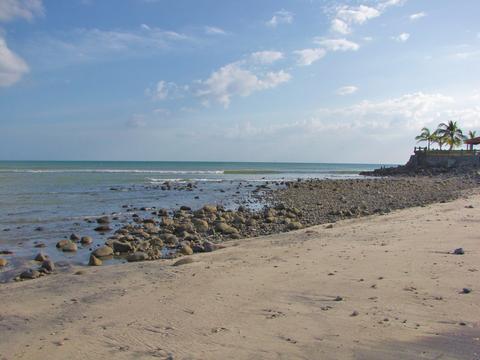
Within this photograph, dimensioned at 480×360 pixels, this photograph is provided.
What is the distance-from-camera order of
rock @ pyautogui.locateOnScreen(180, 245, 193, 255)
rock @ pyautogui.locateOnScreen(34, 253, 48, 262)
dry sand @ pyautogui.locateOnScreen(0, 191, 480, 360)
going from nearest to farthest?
dry sand @ pyautogui.locateOnScreen(0, 191, 480, 360) → rock @ pyautogui.locateOnScreen(34, 253, 48, 262) → rock @ pyautogui.locateOnScreen(180, 245, 193, 255)

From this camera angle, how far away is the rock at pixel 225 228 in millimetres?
14164

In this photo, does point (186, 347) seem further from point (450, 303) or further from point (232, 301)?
point (450, 303)

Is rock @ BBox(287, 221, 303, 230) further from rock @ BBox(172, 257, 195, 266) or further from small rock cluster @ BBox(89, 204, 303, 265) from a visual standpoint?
rock @ BBox(172, 257, 195, 266)

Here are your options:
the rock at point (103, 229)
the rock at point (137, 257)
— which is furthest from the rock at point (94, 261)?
the rock at point (103, 229)

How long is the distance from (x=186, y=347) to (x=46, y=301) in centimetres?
318

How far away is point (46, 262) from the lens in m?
9.62

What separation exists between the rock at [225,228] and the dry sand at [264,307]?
4.34 meters

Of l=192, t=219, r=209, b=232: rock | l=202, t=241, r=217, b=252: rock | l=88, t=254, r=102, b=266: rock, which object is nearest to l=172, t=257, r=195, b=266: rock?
l=202, t=241, r=217, b=252: rock

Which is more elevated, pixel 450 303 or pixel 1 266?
pixel 450 303

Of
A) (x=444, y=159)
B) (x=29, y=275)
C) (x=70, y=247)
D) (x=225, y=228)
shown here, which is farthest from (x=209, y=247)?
(x=444, y=159)

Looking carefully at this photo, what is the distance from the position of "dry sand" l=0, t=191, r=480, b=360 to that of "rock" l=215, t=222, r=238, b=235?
434cm

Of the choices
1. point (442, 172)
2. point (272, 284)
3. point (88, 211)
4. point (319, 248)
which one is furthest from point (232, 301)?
point (442, 172)

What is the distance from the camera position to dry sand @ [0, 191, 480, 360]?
15.4 ft

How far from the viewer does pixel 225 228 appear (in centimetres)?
1444
